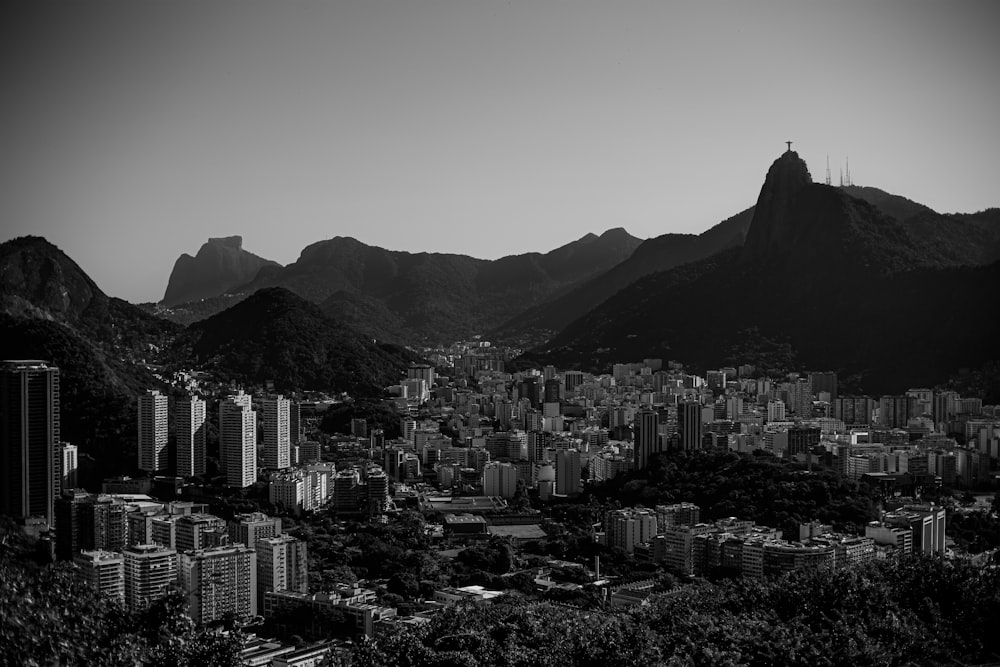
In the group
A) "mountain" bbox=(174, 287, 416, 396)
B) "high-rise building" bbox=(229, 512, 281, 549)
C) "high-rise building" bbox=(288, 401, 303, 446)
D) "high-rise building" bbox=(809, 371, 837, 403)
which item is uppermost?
"mountain" bbox=(174, 287, 416, 396)

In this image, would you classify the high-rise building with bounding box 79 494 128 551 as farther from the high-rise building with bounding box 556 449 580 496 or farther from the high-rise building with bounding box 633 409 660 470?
the high-rise building with bounding box 633 409 660 470

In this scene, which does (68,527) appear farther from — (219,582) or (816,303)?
(816,303)

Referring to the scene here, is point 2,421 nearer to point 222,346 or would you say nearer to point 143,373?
point 143,373

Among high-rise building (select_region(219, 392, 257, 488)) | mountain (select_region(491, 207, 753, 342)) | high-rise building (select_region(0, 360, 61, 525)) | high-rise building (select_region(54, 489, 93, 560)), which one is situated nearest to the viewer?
high-rise building (select_region(54, 489, 93, 560))

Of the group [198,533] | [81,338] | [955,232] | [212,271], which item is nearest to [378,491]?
[198,533]

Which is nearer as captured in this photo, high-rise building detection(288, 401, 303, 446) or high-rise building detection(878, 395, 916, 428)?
high-rise building detection(288, 401, 303, 446)

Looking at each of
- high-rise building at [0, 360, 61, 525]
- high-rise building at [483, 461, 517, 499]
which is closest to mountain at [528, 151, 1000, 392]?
high-rise building at [483, 461, 517, 499]
